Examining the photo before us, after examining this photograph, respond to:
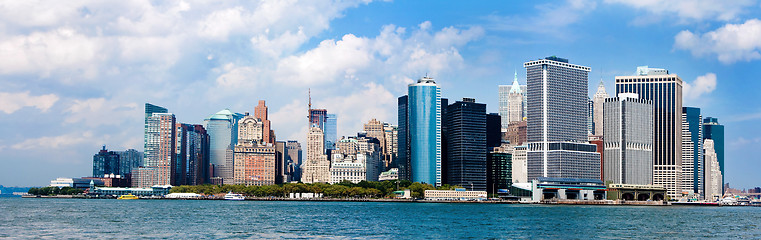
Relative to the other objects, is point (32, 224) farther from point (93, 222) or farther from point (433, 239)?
point (433, 239)

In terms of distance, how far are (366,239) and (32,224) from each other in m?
46.1

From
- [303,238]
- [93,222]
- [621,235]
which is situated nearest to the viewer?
[303,238]

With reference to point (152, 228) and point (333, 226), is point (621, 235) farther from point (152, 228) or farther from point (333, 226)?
point (152, 228)

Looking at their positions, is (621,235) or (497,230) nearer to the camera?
(621,235)

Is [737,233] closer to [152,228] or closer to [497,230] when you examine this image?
[497,230]

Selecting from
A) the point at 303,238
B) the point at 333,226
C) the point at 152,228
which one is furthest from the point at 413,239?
the point at 152,228

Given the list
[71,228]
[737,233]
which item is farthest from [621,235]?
[71,228]

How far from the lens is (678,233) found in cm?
11088

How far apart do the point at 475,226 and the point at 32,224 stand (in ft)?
189

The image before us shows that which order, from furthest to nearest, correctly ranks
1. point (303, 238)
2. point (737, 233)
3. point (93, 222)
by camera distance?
1. point (93, 222)
2. point (737, 233)
3. point (303, 238)

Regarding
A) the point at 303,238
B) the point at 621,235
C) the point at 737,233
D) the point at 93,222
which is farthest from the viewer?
the point at 93,222

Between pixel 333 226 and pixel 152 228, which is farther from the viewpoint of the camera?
pixel 333 226

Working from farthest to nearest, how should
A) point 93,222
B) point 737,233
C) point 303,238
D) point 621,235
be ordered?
point 93,222, point 737,233, point 621,235, point 303,238

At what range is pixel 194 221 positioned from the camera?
126562 mm
